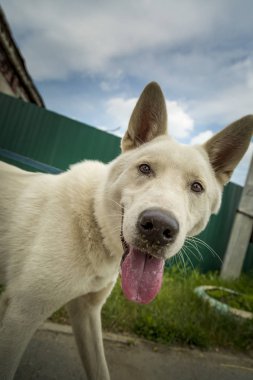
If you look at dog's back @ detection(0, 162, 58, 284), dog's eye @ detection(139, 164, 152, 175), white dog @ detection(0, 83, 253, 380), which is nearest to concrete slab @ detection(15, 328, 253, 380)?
white dog @ detection(0, 83, 253, 380)

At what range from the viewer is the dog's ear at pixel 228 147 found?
7.99 feet

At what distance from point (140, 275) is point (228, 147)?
1321 mm

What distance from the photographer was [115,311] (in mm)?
3488

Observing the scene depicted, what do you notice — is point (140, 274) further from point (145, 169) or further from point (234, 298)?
point (234, 298)

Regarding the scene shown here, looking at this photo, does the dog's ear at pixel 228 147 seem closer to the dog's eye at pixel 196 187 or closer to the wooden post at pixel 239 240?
the dog's eye at pixel 196 187

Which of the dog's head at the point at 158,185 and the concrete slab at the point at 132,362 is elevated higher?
the dog's head at the point at 158,185

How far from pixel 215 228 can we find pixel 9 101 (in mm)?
5091

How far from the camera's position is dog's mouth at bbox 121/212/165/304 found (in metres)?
1.82

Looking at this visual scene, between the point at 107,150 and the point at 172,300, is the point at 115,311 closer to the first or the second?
the point at 172,300

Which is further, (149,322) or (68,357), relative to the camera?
(149,322)

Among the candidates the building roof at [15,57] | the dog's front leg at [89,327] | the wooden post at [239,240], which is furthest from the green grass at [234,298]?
the building roof at [15,57]

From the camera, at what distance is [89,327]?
2441 mm

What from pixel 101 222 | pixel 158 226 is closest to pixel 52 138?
pixel 101 222

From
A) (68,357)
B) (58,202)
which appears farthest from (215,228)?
(58,202)
